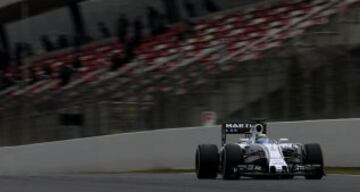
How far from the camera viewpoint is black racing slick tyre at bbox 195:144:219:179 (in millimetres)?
14281

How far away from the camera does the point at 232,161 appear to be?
13484 millimetres

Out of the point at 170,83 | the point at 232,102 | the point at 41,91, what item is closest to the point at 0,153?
the point at 41,91

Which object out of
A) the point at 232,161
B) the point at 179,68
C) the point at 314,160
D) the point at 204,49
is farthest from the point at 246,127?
the point at 204,49

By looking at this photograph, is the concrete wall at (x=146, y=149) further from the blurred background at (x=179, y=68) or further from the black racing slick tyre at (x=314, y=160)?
the black racing slick tyre at (x=314, y=160)

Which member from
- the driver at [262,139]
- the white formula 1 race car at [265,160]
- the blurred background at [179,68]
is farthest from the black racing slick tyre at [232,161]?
the blurred background at [179,68]

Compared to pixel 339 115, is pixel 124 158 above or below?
below

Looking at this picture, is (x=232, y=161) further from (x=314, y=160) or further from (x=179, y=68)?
(x=179, y=68)

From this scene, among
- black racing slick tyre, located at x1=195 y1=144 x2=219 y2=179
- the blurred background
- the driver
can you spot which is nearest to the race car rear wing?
the driver

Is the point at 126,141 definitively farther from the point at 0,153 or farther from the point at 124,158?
the point at 0,153

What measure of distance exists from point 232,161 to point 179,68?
808cm

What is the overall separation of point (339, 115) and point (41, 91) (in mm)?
10045

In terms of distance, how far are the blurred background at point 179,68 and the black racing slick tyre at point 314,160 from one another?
4.39 m

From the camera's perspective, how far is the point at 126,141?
2247cm

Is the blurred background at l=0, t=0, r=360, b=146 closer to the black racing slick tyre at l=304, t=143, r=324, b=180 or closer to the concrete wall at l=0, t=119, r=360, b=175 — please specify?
the concrete wall at l=0, t=119, r=360, b=175
